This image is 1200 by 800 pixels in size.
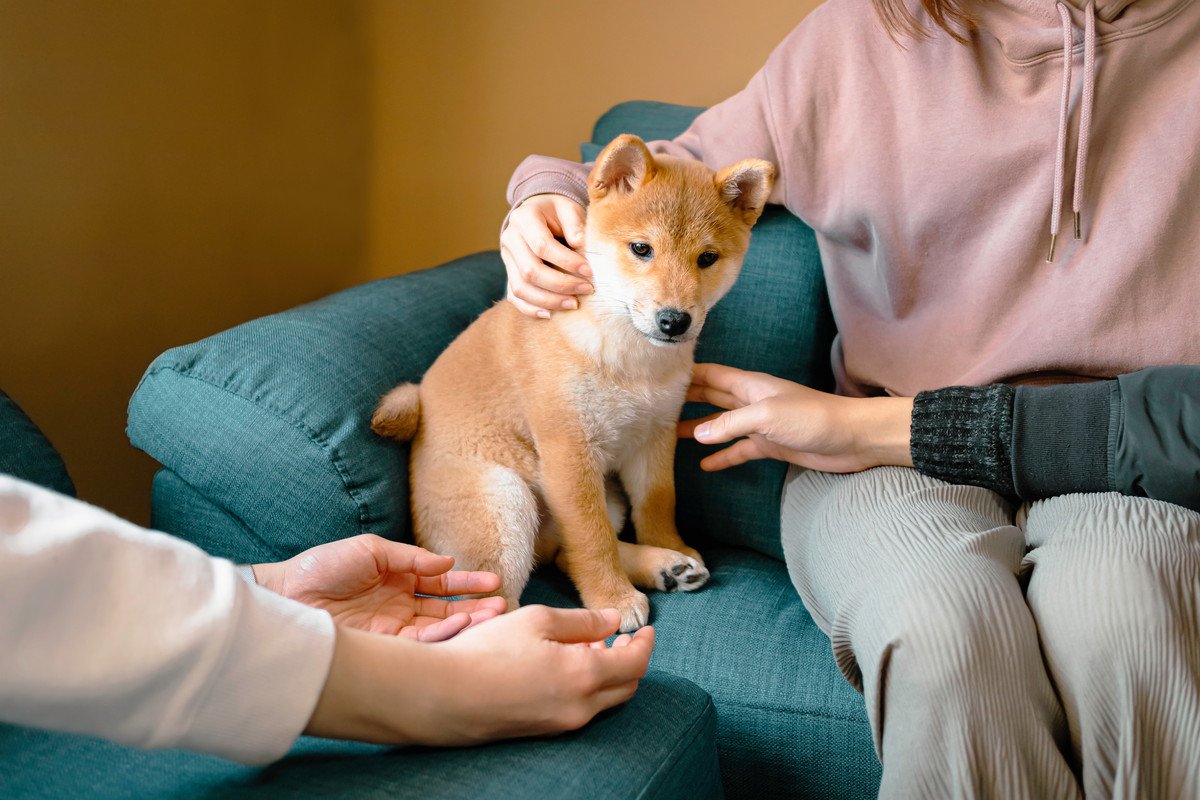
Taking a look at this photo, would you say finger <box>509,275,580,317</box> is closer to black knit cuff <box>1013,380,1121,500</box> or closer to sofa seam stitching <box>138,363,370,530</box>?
sofa seam stitching <box>138,363,370,530</box>

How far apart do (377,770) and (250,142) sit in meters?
1.52

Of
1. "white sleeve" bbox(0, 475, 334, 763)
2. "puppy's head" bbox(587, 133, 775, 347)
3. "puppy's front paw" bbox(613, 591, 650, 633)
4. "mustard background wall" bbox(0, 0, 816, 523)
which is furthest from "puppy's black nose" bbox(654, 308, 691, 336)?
"mustard background wall" bbox(0, 0, 816, 523)

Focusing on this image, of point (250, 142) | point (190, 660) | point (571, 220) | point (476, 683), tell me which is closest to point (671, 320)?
point (571, 220)

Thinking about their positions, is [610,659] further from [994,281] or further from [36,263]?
[36,263]

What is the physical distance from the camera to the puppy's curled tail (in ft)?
4.02

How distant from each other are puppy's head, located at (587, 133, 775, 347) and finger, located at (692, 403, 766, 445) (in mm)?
118

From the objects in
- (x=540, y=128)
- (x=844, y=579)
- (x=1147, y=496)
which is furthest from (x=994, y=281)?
(x=540, y=128)

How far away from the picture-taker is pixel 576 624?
0.85 metres

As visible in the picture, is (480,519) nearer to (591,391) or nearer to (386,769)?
(591,391)

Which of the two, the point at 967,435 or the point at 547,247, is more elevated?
the point at 547,247

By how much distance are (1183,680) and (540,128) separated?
174 centimetres

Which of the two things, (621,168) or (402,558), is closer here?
(402,558)

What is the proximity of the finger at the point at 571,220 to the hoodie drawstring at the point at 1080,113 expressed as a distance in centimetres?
58

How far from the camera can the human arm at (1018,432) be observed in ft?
3.08
